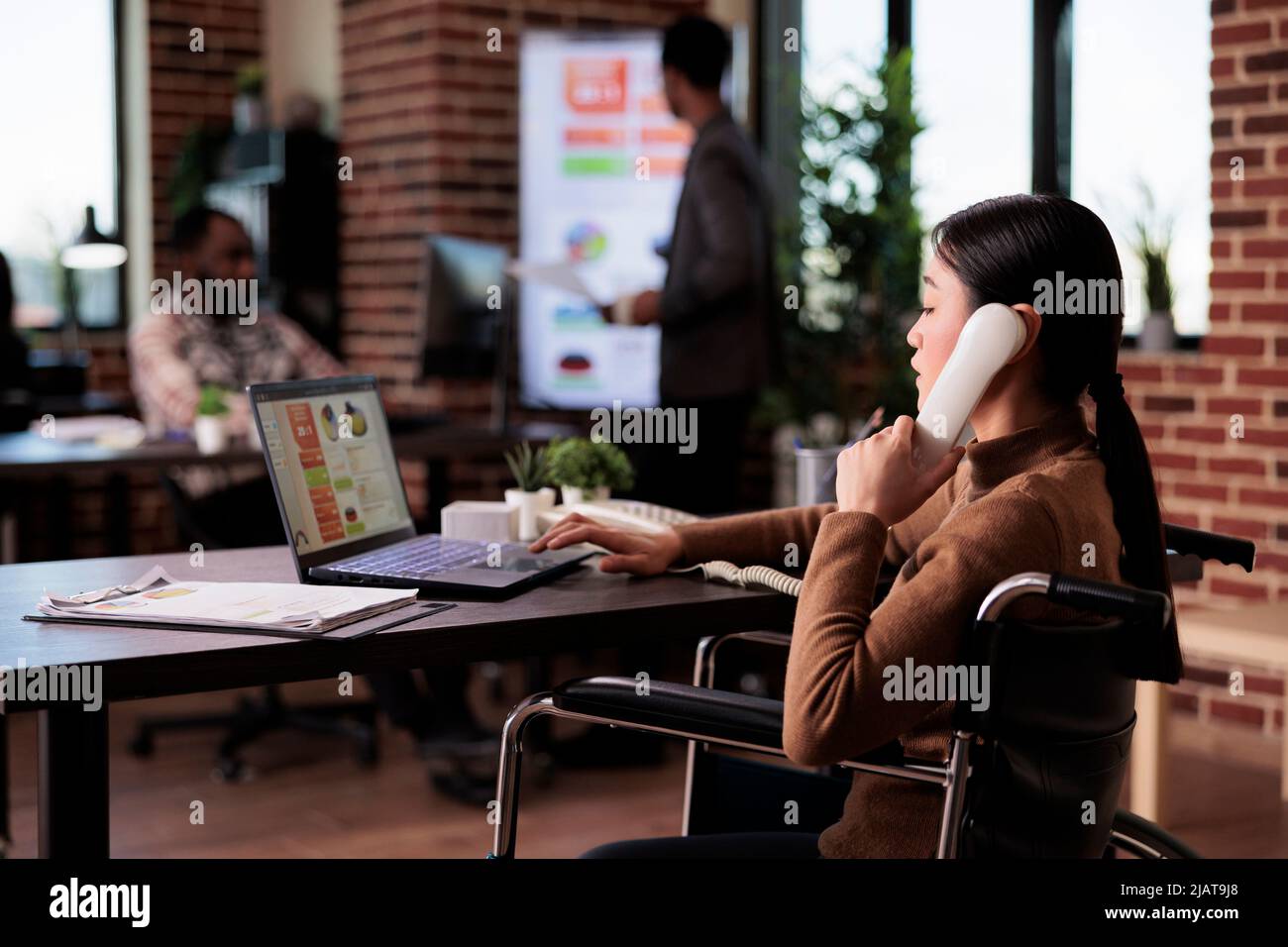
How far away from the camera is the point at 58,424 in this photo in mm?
4285

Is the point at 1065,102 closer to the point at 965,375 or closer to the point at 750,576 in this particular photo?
the point at 750,576

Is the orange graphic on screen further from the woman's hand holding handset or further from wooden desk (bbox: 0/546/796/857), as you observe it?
the woman's hand holding handset

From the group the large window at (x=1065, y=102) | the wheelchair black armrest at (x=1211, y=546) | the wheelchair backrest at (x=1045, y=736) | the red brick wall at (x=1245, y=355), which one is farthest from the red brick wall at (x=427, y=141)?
the wheelchair backrest at (x=1045, y=736)

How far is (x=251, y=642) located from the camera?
1.60 meters

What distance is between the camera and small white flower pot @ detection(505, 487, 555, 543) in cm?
236

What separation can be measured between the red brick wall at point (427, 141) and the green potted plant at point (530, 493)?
309 cm

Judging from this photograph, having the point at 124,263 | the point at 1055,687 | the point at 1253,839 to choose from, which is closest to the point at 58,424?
the point at 124,263

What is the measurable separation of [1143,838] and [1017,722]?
0.49 metres

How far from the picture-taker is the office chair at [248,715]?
4.03 meters

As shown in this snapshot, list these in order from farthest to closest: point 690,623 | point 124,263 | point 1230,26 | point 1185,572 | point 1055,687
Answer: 1. point 124,263
2. point 1230,26
3. point 1185,572
4. point 690,623
5. point 1055,687

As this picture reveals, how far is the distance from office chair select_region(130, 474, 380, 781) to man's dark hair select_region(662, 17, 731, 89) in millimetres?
1570

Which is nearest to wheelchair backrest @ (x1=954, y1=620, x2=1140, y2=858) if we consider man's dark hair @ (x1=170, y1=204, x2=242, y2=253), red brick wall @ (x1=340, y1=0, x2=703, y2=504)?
man's dark hair @ (x1=170, y1=204, x2=242, y2=253)
